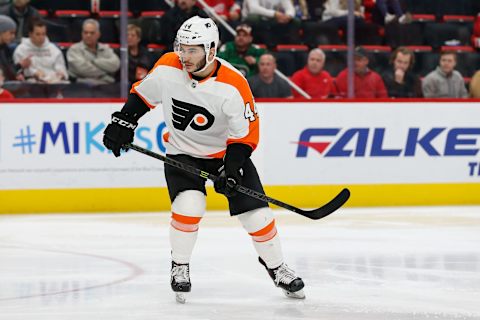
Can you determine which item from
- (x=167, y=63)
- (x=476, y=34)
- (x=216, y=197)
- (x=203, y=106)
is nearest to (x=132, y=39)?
(x=216, y=197)

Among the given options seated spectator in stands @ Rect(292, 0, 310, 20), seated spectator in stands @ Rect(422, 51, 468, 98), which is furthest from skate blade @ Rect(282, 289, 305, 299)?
seated spectator in stands @ Rect(292, 0, 310, 20)

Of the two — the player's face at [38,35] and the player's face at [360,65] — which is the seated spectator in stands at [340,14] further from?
the player's face at [38,35]

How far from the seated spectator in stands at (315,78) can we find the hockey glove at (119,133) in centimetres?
400

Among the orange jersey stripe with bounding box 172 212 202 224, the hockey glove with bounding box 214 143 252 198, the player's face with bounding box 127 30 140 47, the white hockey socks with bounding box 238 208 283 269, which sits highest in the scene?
the player's face with bounding box 127 30 140 47

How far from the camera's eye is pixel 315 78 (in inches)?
334

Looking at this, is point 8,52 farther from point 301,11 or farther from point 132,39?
point 301,11

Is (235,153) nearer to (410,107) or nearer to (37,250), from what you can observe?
(37,250)

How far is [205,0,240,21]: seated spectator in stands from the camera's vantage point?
334 inches

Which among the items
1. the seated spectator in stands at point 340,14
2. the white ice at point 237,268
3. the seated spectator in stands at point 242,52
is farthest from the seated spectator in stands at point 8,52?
the seated spectator in stands at point 340,14

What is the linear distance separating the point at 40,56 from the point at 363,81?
247 centimetres

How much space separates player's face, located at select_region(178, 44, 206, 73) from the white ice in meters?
0.95

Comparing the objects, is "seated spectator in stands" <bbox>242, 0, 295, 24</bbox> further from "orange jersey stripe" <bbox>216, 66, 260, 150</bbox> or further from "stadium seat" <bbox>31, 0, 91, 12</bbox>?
"orange jersey stripe" <bbox>216, 66, 260, 150</bbox>

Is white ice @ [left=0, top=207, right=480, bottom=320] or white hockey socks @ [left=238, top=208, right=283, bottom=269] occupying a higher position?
white hockey socks @ [left=238, top=208, right=283, bottom=269]

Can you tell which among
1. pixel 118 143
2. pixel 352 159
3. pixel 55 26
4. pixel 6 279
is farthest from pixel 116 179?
pixel 118 143
